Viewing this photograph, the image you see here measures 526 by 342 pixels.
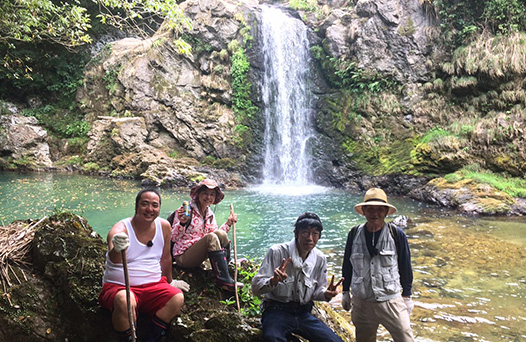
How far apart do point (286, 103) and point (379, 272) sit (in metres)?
17.5

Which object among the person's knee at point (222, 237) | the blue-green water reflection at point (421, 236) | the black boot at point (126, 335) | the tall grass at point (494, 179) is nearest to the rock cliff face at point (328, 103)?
the tall grass at point (494, 179)

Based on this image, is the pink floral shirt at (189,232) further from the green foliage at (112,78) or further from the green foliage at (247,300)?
the green foliage at (112,78)

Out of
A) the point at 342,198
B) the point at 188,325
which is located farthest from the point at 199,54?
the point at 188,325

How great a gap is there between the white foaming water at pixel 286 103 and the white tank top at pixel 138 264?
16.1m

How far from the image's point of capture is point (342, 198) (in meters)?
14.5

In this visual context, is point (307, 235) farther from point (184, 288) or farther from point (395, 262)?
point (184, 288)

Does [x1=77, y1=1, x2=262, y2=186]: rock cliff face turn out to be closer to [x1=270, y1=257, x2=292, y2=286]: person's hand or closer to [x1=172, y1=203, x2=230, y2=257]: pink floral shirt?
[x1=172, y1=203, x2=230, y2=257]: pink floral shirt

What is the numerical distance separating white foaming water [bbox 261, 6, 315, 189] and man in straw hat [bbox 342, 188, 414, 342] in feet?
51.7

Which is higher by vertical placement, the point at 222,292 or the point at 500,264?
the point at 222,292

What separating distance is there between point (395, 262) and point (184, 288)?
205cm

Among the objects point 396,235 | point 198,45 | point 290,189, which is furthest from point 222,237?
point 198,45

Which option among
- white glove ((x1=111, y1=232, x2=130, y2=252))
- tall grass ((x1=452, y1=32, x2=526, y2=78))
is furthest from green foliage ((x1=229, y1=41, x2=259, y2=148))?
white glove ((x1=111, y1=232, x2=130, y2=252))

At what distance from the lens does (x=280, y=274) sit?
8.59 feet

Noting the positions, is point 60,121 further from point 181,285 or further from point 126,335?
point 126,335
